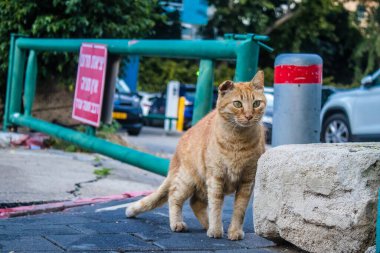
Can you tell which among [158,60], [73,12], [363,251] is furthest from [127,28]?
[158,60]

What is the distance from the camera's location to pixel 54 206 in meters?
4.91

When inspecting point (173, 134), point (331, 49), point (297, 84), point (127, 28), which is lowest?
point (173, 134)

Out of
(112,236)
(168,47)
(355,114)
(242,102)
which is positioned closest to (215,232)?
(112,236)

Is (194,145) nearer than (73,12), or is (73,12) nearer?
(194,145)

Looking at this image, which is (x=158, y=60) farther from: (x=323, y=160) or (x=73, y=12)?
(x=323, y=160)

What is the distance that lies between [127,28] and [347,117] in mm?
4267

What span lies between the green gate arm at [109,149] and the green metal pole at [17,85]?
0.52 m

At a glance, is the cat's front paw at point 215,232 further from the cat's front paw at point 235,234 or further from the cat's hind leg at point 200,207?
the cat's hind leg at point 200,207

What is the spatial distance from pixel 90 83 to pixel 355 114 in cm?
579

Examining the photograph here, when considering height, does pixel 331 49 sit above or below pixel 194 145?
above

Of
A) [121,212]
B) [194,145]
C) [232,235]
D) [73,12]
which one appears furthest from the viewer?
[73,12]

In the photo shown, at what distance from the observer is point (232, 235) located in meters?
3.67

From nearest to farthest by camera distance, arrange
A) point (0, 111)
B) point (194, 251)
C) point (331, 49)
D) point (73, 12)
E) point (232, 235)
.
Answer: point (194, 251)
point (232, 235)
point (73, 12)
point (0, 111)
point (331, 49)

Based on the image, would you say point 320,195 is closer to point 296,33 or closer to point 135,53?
point 135,53
